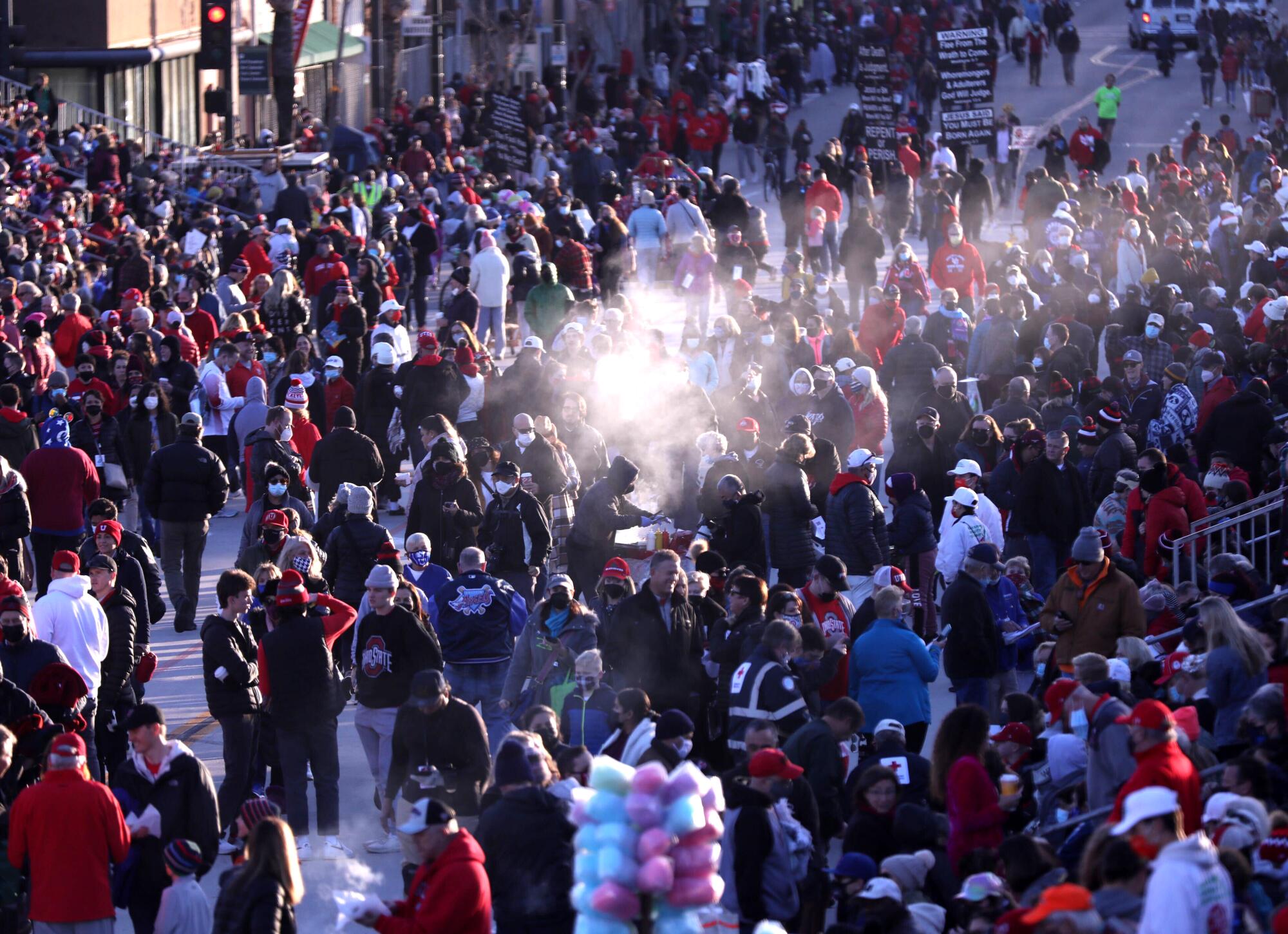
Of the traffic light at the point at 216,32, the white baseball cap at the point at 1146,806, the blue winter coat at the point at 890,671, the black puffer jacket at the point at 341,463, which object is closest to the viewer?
the white baseball cap at the point at 1146,806

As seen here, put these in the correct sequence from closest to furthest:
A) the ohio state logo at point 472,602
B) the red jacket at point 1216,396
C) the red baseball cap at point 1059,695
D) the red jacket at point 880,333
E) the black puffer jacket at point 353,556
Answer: the red baseball cap at point 1059,695 < the ohio state logo at point 472,602 < the black puffer jacket at point 353,556 < the red jacket at point 1216,396 < the red jacket at point 880,333

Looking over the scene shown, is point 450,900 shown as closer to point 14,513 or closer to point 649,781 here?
point 649,781

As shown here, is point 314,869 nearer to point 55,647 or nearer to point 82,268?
point 55,647

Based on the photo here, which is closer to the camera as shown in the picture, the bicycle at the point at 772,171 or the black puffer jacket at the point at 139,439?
the black puffer jacket at the point at 139,439

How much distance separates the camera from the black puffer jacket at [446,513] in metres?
13.4

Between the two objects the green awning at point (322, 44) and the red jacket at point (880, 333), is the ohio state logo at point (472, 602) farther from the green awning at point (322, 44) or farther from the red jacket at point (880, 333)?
the green awning at point (322, 44)

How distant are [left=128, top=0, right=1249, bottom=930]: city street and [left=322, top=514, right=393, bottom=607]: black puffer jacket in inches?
39.9

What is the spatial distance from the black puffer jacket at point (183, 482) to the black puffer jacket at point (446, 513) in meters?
1.56

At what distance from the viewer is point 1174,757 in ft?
26.6

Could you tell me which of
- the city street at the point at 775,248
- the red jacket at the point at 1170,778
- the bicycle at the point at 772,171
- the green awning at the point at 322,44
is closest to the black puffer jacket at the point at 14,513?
the city street at the point at 775,248

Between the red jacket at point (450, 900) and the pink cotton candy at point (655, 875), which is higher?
the pink cotton candy at point (655, 875)

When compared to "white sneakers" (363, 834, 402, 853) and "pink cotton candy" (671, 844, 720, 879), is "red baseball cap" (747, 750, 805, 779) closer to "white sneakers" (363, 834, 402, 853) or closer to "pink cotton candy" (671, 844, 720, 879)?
"pink cotton candy" (671, 844, 720, 879)

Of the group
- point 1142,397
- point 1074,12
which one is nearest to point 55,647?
point 1142,397

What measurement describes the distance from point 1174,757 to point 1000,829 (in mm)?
1022
